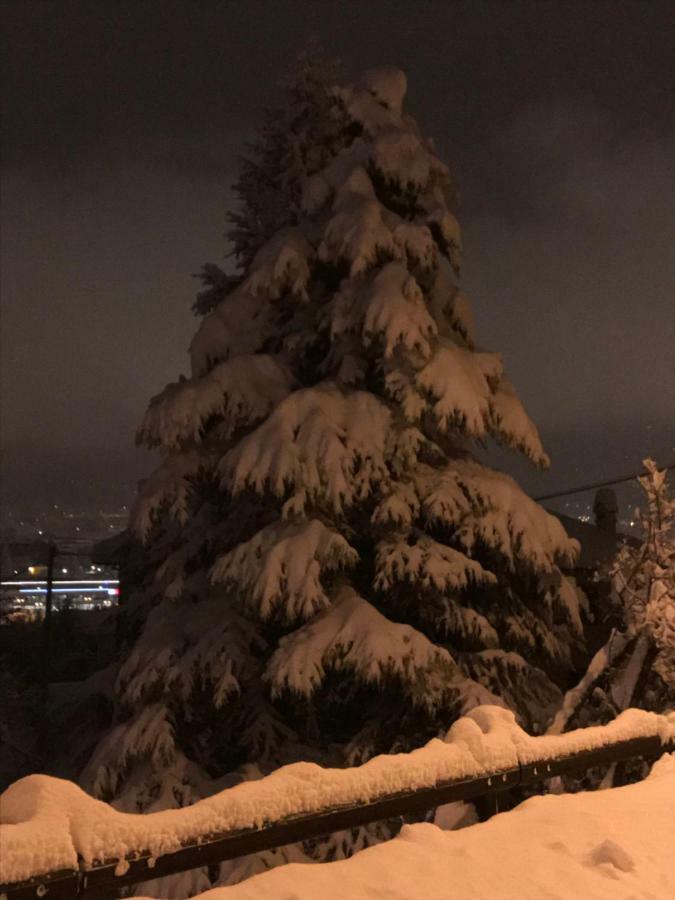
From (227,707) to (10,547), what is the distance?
942 inches

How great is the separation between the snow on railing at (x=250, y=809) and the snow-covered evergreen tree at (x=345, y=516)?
3.41 meters

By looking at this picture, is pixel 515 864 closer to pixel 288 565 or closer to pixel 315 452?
pixel 288 565

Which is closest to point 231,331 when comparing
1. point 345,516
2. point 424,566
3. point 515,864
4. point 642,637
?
point 345,516

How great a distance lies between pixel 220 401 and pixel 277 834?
6.49m

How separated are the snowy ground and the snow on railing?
0.61 feet

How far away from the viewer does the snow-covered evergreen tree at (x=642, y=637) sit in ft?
27.1

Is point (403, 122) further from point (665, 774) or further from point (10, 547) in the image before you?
point (10, 547)

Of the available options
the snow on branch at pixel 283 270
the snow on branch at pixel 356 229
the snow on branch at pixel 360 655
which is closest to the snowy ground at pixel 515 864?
the snow on branch at pixel 360 655

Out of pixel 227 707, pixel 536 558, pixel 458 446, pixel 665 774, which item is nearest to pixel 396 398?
pixel 458 446

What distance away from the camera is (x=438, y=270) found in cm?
1078

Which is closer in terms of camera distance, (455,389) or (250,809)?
(250,809)

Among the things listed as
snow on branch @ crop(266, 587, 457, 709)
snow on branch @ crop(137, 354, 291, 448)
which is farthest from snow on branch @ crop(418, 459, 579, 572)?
snow on branch @ crop(137, 354, 291, 448)

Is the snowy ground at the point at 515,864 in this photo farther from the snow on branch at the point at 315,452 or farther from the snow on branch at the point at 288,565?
the snow on branch at the point at 315,452

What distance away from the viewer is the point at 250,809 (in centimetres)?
384
